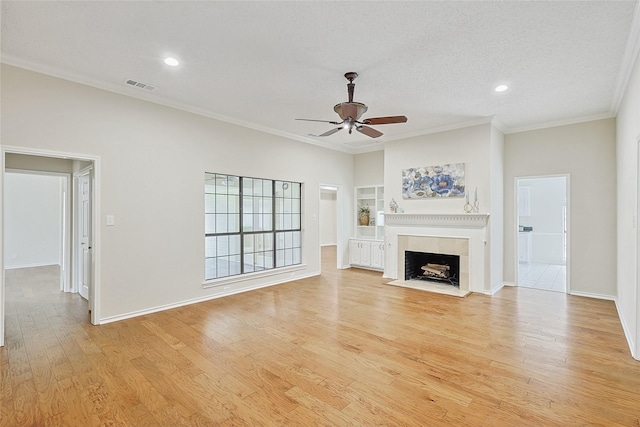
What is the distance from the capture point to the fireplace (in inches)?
235

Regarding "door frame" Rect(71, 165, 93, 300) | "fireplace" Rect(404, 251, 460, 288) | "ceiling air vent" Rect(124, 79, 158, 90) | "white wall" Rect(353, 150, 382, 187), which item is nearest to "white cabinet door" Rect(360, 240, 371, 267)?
"fireplace" Rect(404, 251, 460, 288)

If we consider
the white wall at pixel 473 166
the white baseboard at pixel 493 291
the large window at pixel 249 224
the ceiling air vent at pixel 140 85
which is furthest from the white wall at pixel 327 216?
the ceiling air vent at pixel 140 85

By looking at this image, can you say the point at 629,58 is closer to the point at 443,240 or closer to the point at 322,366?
the point at 443,240

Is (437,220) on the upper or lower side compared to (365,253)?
upper

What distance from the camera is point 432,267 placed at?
6.08 meters

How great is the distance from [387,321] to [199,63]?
3800 millimetres

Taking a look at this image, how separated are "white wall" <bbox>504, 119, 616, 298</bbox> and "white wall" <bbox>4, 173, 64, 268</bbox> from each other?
34.5ft

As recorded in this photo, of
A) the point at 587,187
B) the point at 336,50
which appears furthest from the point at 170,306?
the point at 587,187

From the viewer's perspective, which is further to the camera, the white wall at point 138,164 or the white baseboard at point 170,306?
the white baseboard at point 170,306

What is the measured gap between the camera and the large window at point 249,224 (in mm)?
5180

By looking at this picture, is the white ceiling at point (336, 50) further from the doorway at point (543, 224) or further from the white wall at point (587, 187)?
the doorway at point (543, 224)

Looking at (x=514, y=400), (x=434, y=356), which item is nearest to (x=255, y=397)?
(x=434, y=356)

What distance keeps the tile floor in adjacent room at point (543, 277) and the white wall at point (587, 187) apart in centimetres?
54

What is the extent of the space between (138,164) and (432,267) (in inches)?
211
